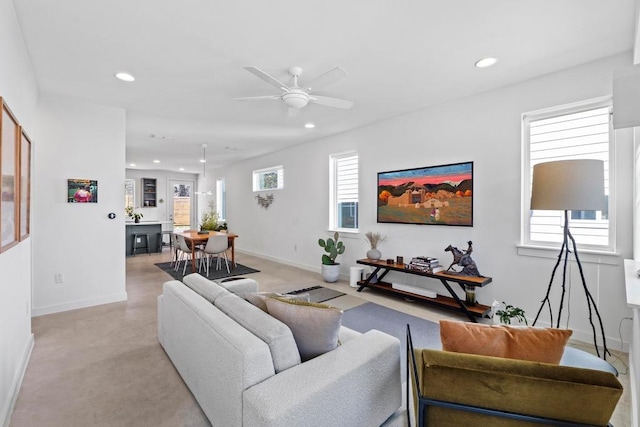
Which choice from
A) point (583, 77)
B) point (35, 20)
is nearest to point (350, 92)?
point (583, 77)

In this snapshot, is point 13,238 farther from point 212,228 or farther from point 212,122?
point 212,228

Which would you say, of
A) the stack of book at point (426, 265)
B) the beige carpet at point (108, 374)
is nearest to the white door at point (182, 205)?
the beige carpet at point (108, 374)

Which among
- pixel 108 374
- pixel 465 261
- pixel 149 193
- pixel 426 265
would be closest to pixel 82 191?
pixel 108 374

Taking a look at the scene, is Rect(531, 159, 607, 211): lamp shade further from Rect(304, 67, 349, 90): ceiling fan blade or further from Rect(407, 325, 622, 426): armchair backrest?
Rect(304, 67, 349, 90): ceiling fan blade

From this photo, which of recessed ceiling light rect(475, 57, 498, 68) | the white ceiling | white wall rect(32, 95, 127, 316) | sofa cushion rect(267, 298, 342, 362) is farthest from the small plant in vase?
white wall rect(32, 95, 127, 316)

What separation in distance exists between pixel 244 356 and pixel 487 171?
3.30 meters

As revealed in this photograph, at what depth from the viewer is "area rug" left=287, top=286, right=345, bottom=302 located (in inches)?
160

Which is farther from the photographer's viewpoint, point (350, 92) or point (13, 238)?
point (350, 92)

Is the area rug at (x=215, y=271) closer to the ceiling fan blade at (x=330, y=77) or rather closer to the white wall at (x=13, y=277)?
the white wall at (x=13, y=277)

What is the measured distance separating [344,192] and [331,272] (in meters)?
1.44

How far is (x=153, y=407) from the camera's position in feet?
6.15

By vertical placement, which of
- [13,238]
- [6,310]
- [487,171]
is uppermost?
[487,171]

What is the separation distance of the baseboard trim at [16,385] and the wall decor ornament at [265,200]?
15.9 feet

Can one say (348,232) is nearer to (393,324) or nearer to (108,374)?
(393,324)
